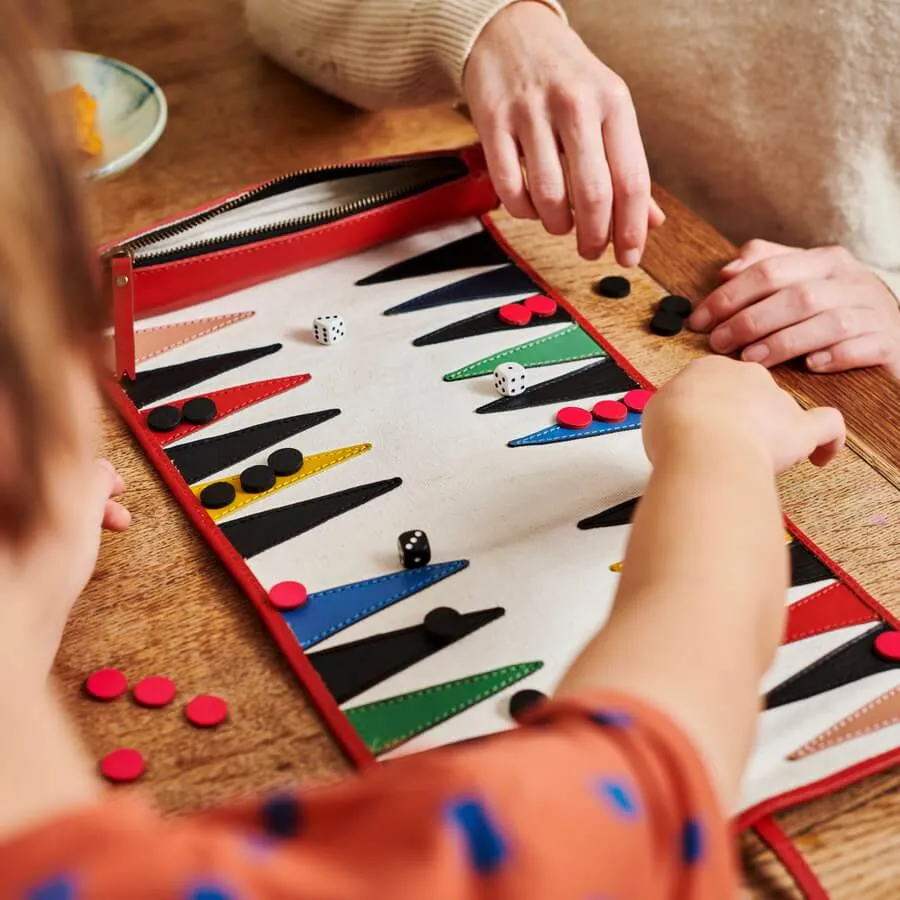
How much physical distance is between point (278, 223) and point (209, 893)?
0.68m

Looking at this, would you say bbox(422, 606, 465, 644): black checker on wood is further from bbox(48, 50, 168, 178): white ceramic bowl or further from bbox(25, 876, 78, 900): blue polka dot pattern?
bbox(48, 50, 168, 178): white ceramic bowl

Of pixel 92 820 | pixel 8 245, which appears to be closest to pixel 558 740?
pixel 92 820

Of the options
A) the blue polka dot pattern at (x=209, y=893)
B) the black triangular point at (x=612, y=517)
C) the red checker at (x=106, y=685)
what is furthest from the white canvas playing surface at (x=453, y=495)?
the blue polka dot pattern at (x=209, y=893)

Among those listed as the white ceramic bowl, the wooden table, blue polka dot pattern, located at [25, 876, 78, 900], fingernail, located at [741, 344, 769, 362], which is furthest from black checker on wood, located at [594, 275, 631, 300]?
blue polka dot pattern, located at [25, 876, 78, 900]

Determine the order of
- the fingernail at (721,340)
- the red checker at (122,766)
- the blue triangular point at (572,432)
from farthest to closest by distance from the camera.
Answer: the fingernail at (721,340) < the blue triangular point at (572,432) < the red checker at (122,766)

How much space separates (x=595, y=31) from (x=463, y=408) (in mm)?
628

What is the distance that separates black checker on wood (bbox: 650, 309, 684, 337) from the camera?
95 centimetres

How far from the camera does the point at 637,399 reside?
86 cm

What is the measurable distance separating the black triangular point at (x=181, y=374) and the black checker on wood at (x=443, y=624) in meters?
0.30

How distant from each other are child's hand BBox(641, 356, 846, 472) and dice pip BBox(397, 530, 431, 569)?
0.51 ft

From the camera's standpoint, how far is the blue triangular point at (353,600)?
70cm

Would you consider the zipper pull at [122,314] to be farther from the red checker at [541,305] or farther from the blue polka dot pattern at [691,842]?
the blue polka dot pattern at [691,842]

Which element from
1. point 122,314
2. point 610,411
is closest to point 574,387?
point 610,411

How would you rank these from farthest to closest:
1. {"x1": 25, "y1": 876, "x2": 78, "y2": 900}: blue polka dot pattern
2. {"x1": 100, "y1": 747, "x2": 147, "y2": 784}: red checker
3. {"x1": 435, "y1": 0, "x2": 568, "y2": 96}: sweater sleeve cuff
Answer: {"x1": 435, "y1": 0, "x2": 568, "y2": 96}: sweater sleeve cuff
{"x1": 100, "y1": 747, "x2": 147, "y2": 784}: red checker
{"x1": 25, "y1": 876, "x2": 78, "y2": 900}: blue polka dot pattern
